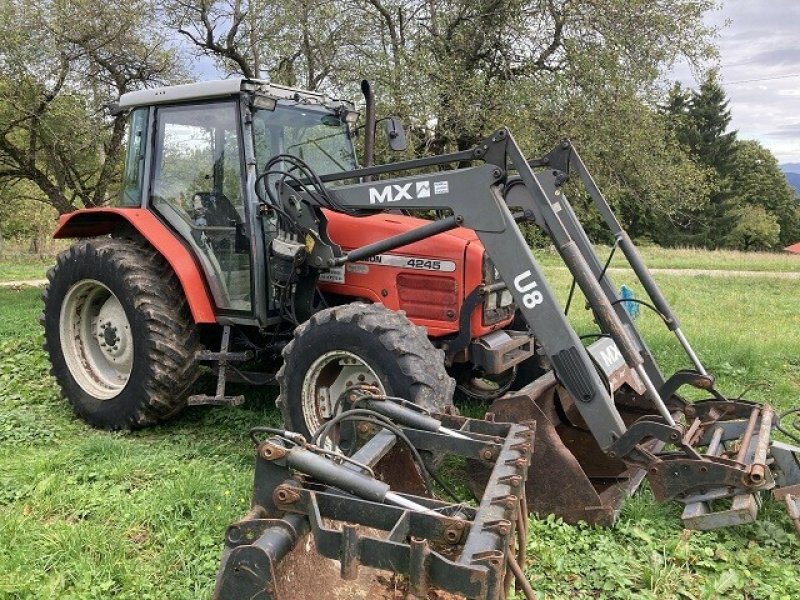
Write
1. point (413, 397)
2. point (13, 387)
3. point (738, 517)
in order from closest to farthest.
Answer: point (738, 517) < point (413, 397) < point (13, 387)

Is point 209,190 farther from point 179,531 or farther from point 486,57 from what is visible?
point 486,57

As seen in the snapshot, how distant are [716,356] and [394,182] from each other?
4198 mm

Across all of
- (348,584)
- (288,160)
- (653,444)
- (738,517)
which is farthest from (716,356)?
(348,584)

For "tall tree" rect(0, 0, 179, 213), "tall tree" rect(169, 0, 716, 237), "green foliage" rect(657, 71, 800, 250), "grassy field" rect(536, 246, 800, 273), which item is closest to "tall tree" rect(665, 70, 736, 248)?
"green foliage" rect(657, 71, 800, 250)

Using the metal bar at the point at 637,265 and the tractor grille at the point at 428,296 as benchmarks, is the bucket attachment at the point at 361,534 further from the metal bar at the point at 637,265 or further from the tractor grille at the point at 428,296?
the metal bar at the point at 637,265

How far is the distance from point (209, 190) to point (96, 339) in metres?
1.47

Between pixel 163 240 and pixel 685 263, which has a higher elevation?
pixel 163 240

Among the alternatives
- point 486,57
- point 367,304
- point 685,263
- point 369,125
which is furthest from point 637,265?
point 685,263

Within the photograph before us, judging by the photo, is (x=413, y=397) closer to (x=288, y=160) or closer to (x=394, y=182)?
(x=394, y=182)

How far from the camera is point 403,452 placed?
10.6 ft

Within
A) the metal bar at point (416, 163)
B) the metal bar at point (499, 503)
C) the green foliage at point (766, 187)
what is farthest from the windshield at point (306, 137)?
the green foliage at point (766, 187)

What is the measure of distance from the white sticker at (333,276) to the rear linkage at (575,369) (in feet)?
0.45

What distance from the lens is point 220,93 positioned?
4.56m

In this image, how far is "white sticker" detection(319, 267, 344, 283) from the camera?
4.62 metres
